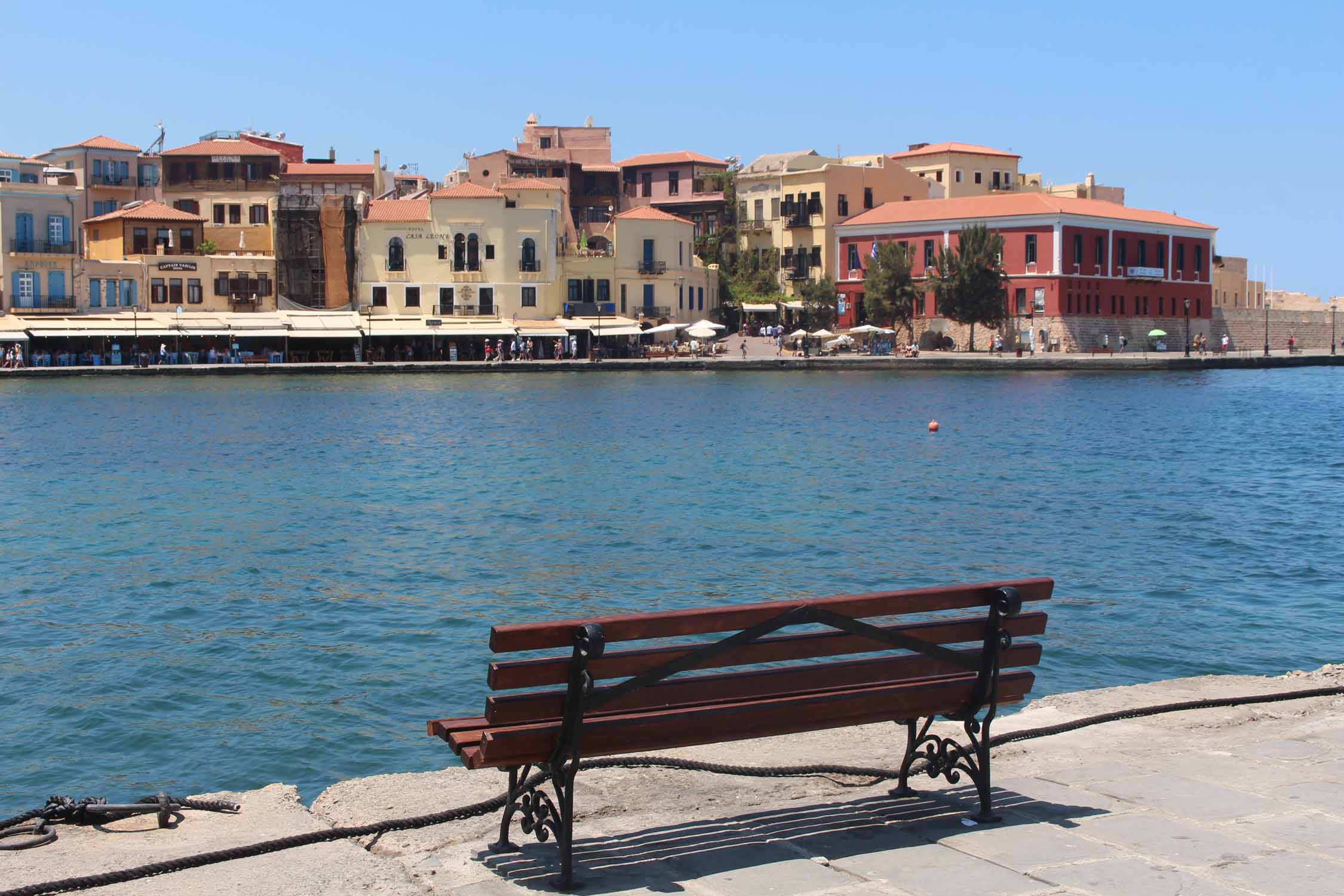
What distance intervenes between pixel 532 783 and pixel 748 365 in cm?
5992

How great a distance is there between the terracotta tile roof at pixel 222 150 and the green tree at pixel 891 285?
31.1 metres

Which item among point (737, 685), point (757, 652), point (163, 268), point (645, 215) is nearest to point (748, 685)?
point (737, 685)

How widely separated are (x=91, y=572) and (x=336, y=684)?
676 cm

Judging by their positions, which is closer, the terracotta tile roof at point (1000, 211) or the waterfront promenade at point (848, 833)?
the waterfront promenade at point (848, 833)

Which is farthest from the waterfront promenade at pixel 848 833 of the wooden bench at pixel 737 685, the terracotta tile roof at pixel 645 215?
the terracotta tile roof at pixel 645 215

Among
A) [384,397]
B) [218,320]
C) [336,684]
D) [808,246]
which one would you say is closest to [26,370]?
[218,320]

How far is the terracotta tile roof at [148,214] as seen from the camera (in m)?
64.5

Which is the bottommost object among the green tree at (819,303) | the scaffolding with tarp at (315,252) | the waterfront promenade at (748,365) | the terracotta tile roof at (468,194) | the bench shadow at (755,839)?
the bench shadow at (755,839)

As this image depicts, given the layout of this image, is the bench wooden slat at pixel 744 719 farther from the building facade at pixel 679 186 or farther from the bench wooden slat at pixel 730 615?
the building facade at pixel 679 186

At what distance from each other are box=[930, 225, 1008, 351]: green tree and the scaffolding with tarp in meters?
29.2

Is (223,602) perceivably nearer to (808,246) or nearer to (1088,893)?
(1088,893)

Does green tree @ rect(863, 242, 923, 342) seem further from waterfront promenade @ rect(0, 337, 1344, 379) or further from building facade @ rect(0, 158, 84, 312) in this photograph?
building facade @ rect(0, 158, 84, 312)

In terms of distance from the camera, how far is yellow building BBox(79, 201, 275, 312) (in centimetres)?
6338

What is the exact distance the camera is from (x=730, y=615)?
186 inches
